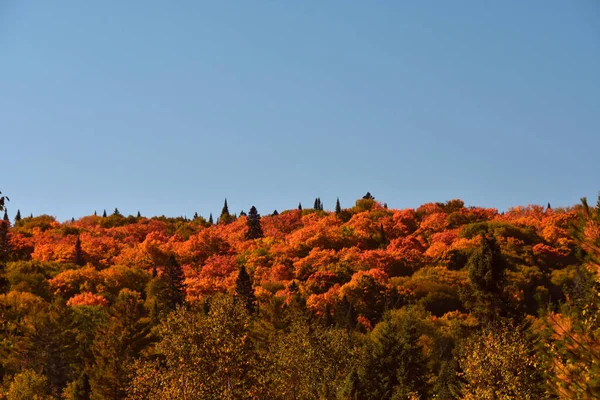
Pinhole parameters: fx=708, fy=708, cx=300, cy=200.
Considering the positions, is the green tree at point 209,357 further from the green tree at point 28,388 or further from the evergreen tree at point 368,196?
the evergreen tree at point 368,196

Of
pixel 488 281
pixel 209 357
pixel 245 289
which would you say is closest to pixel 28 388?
pixel 209 357

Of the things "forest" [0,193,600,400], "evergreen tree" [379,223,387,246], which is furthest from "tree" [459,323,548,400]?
"evergreen tree" [379,223,387,246]

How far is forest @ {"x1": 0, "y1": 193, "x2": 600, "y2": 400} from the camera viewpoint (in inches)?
1433

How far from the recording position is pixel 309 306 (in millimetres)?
103500

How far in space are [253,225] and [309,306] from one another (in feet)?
196

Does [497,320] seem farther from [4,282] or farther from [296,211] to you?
[296,211]

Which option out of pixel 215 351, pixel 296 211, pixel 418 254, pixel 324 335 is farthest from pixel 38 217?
pixel 215 351

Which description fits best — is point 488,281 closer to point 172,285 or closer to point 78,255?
point 172,285

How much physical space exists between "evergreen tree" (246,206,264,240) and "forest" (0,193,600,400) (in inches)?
13.7

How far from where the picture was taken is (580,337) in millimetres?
17016

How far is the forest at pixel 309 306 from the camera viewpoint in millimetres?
36406

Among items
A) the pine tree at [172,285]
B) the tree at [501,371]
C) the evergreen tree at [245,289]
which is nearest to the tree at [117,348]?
the evergreen tree at [245,289]

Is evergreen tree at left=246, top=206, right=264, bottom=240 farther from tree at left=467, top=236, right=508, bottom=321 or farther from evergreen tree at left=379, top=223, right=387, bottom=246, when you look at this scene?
tree at left=467, top=236, right=508, bottom=321

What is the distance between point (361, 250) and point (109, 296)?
161 ft
